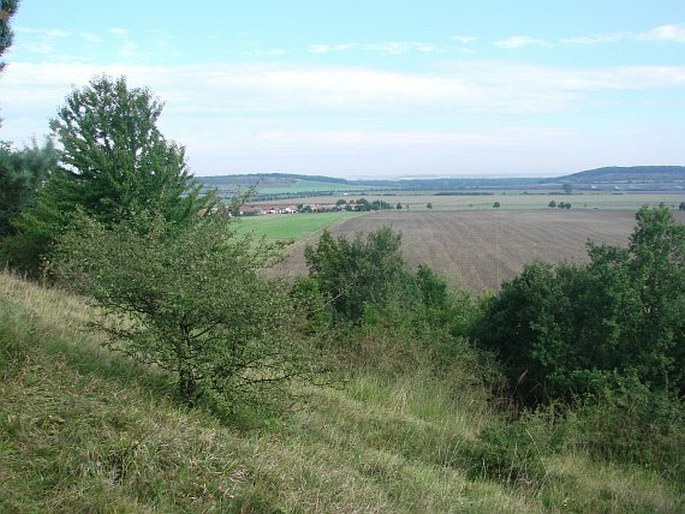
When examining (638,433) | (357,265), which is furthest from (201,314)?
(357,265)

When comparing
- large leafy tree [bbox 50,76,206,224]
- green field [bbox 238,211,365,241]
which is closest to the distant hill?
green field [bbox 238,211,365,241]

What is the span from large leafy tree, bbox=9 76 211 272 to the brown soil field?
13326 millimetres

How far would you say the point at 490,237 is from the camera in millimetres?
59312

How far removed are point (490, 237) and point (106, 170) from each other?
4563cm

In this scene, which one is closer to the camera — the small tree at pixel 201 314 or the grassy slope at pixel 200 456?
the grassy slope at pixel 200 456

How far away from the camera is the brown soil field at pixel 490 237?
4269cm

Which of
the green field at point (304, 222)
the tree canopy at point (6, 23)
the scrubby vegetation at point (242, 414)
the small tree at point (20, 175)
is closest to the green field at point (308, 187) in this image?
the green field at point (304, 222)

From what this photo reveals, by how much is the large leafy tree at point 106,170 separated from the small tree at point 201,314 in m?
13.3

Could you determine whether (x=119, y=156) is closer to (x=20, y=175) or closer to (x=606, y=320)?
(x=20, y=175)

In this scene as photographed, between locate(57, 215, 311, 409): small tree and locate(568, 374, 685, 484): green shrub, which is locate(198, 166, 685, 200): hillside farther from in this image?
locate(57, 215, 311, 409): small tree

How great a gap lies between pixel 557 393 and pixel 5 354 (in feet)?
58.5

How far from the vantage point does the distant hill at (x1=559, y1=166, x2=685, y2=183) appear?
91.2m

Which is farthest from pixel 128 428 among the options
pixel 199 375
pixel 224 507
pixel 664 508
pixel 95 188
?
pixel 95 188

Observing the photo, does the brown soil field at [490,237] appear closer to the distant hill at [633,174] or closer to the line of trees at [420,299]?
the line of trees at [420,299]
